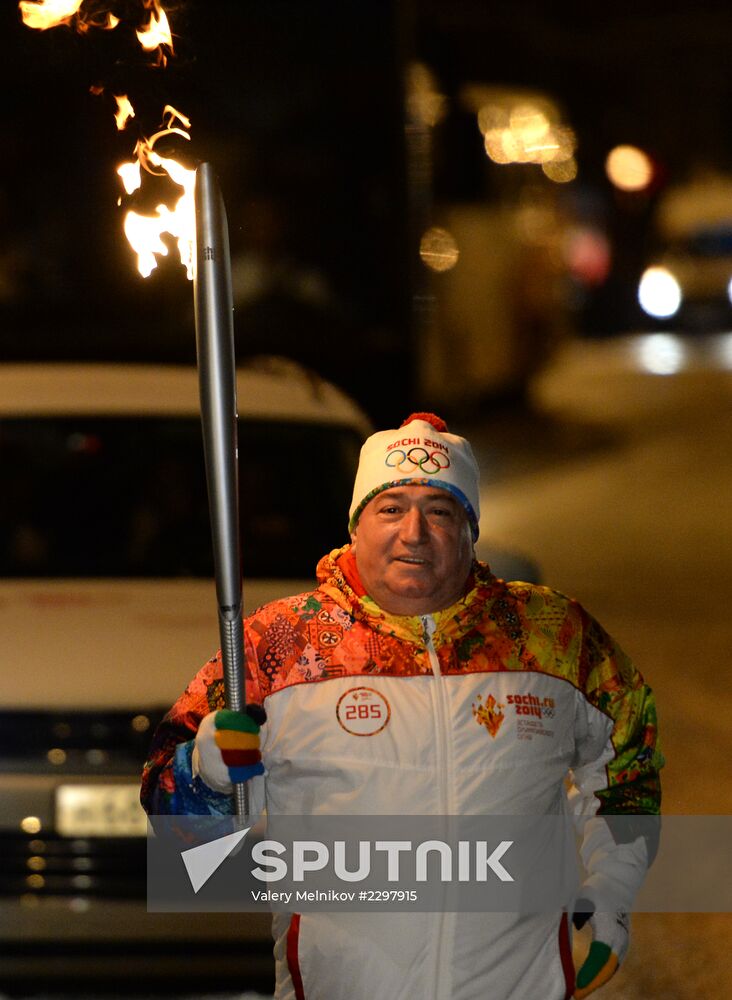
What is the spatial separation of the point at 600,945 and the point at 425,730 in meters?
0.46

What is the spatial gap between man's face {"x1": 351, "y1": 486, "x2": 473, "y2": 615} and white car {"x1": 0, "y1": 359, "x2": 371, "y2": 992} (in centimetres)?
150

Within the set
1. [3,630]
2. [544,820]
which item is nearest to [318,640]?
[544,820]

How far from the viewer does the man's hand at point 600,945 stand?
2934 mm

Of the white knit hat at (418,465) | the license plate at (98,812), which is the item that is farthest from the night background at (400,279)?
the license plate at (98,812)

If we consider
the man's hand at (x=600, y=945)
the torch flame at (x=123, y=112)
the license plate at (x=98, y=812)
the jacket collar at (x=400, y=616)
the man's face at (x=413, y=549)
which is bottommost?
the license plate at (x=98, y=812)

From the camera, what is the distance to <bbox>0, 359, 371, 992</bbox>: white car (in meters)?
4.34

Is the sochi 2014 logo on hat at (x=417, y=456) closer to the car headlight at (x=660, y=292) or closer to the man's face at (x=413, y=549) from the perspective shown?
the man's face at (x=413, y=549)

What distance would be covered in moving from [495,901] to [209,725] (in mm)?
514

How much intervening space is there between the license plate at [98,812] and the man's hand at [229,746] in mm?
1606

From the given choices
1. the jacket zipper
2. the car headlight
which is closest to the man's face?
the jacket zipper

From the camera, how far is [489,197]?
17.2 m

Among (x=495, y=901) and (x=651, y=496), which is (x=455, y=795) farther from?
(x=651, y=496)

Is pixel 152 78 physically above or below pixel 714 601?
above

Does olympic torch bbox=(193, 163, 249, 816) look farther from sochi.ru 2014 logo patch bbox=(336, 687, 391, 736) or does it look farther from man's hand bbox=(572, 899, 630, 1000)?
man's hand bbox=(572, 899, 630, 1000)
